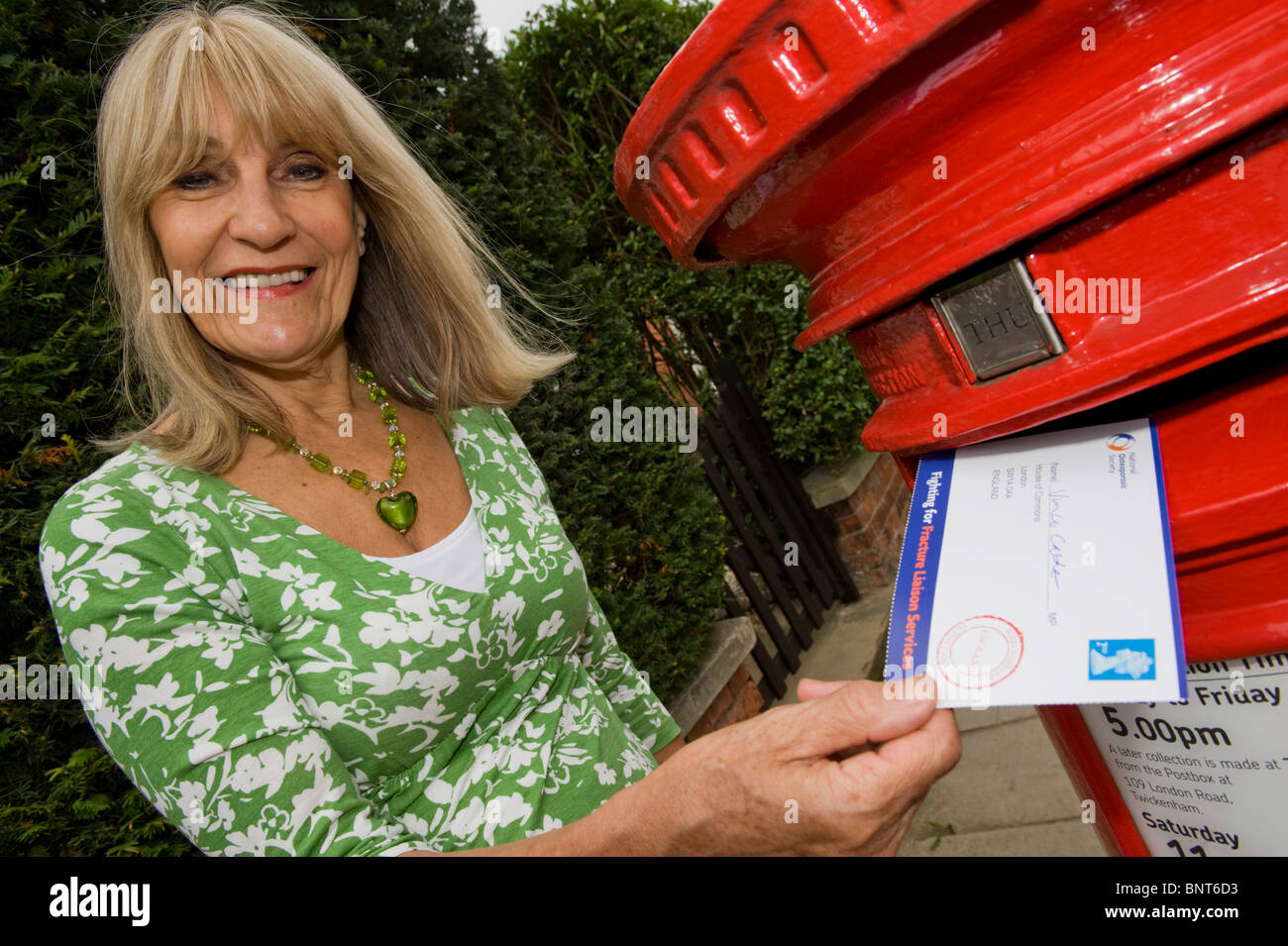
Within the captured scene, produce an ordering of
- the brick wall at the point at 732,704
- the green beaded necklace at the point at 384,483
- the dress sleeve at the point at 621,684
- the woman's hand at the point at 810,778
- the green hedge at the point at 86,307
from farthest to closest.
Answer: the brick wall at the point at 732,704
the dress sleeve at the point at 621,684
the green hedge at the point at 86,307
the green beaded necklace at the point at 384,483
the woman's hand at the point at 810,778

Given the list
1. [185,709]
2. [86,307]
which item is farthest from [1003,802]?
[86,307]

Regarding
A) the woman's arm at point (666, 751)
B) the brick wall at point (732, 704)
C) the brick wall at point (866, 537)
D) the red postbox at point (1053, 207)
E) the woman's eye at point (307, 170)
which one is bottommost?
the brick wall at point (732, 704)

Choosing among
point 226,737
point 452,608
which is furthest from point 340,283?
point 226,737

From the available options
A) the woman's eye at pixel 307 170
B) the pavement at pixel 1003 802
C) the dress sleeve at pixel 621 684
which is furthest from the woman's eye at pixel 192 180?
the pavement at pixel 1003 802

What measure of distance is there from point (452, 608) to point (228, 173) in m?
0.96

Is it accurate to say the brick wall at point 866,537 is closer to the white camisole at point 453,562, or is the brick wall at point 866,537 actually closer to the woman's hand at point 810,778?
the white camisole at point 453,562

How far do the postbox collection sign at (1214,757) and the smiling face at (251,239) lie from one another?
155 centimetres

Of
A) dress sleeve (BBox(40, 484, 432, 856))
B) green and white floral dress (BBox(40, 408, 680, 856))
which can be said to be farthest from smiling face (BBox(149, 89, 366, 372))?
dress sleeve (BBox(40, 484, 432, 856))

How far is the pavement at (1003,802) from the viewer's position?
2.70 metres

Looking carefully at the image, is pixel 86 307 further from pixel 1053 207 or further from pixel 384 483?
pixel 1053 207

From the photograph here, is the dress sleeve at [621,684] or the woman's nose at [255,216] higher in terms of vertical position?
the woman's nose at [255,216]

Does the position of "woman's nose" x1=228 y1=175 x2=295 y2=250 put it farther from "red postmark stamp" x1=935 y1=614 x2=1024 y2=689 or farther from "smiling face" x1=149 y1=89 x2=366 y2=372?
"red postmark stamp" x1=935 y1=614 x2=1024 y2=689

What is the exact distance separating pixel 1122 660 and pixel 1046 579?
0.35 ft

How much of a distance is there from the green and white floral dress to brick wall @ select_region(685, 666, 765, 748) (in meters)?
1.90
